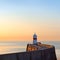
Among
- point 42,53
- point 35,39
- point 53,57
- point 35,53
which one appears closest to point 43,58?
point 42,53

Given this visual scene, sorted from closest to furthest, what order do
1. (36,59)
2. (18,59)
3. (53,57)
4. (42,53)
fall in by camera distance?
(18,59) < (36,59) < (42,53) < (53,57)

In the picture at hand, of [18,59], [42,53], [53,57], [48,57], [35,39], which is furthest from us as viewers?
[35,39]

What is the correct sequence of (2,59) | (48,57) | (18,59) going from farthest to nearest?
(48,57) → (18,59) → (2,59)

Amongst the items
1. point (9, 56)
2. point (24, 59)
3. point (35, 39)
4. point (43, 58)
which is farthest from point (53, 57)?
point (35, 39)

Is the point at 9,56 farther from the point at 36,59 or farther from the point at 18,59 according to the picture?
the point at 36,59

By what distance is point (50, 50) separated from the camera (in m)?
20.0

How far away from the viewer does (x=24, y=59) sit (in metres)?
14.8

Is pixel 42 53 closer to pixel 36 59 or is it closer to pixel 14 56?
pixel 36 59

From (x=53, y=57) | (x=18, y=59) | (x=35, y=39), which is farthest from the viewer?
(x=35, y=39)

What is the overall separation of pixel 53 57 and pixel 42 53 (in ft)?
11.4

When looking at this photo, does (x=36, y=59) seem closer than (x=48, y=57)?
Yes

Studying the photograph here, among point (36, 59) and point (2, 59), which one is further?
point (36, 59)

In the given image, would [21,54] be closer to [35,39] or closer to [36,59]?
[36,59]

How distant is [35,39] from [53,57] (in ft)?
50.4
